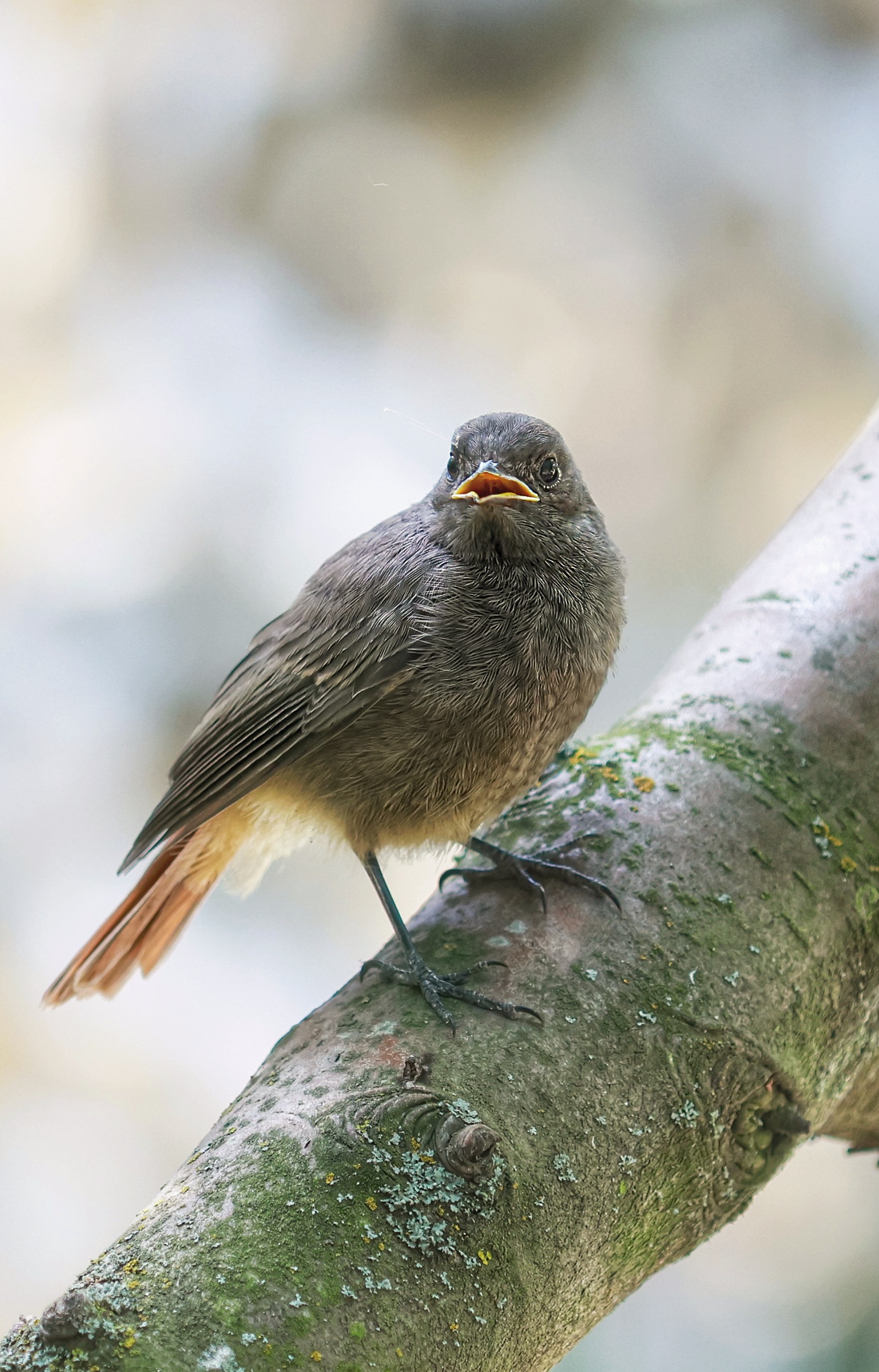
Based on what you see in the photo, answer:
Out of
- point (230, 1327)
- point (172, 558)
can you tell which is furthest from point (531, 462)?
point (172, 558)

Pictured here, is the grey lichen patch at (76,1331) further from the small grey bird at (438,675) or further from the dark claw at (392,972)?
the small grey bird at (438,675)

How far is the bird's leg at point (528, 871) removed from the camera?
1946mm

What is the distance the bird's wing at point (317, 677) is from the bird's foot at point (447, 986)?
51cm

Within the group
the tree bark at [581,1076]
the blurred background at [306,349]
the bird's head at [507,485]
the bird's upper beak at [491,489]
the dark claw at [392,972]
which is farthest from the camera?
the blurred background at [306,349]

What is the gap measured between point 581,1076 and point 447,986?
247 millimetres

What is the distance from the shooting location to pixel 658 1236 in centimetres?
171

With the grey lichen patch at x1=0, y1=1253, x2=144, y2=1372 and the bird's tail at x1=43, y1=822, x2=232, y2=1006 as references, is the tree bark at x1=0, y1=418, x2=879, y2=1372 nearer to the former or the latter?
the grey lichen patch at x1=0, y1=1253, x2=144, y2=1372

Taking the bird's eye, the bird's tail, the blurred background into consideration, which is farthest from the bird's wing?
the blurred background

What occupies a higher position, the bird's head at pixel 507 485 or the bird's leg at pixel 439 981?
the bird's head at pixel 507 485

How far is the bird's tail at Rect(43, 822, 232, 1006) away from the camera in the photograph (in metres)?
2.57

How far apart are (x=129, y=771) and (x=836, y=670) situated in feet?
12.3

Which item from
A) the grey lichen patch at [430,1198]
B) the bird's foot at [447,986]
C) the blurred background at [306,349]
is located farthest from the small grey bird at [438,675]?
the blurred background at [306,349]

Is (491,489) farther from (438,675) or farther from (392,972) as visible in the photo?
(392,972)

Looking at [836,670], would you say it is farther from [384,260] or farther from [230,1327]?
[384,260]
